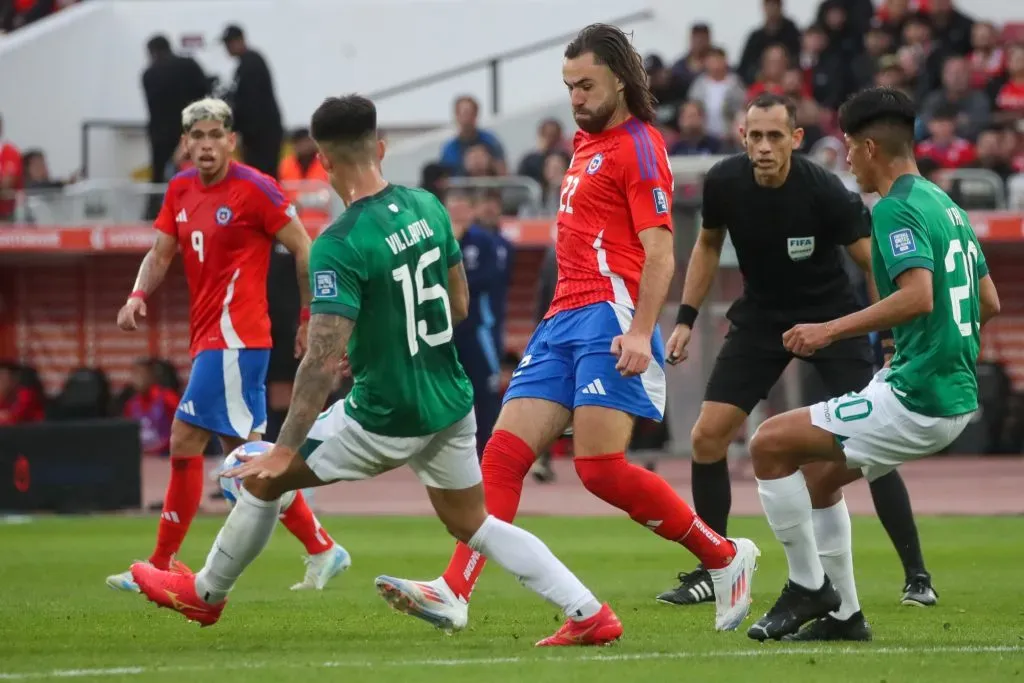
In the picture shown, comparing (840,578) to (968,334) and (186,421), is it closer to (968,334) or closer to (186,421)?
(968,334)

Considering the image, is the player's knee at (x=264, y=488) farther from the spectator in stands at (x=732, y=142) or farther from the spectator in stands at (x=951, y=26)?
the spectator in stands at (x=951, y=26)

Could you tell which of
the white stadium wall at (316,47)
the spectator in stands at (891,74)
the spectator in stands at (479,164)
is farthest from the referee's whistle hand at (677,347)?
the white stadium wall at (316,47)

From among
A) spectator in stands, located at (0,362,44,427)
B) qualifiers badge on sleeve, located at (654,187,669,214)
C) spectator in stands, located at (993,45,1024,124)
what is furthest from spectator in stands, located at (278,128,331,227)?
qualifiers badge on sleeve, located at (654,187,669,214)

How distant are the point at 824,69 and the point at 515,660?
16.5 meters

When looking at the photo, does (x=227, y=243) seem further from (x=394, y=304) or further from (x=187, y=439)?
(x=394, y=304)

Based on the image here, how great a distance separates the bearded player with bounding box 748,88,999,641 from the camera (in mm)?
6602

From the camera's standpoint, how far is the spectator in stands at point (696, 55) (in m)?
22.3

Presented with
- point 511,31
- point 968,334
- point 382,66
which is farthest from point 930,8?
point 968,334

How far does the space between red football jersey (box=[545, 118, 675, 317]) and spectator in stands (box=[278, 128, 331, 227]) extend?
11800 millimetres

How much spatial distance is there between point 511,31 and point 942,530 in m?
15.1

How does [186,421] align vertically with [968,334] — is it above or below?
below

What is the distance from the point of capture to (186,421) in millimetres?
9398

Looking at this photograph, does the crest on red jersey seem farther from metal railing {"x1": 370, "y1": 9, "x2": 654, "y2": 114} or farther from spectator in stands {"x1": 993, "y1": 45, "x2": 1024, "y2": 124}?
metal railing {"x1": 370, "y1": 9, "x2": 654, "y2": 114}

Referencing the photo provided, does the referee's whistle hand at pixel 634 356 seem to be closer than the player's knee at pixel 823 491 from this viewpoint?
Yes
